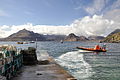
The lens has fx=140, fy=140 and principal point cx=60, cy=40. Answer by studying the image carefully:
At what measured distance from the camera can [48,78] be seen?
10289 millimetres

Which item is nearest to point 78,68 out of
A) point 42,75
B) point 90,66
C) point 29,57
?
point 90,66

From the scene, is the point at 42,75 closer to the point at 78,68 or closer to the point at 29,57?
the point at 29,57

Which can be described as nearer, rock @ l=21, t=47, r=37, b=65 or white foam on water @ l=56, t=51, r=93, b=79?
rock @ l=21, t=47, r=37, b=65

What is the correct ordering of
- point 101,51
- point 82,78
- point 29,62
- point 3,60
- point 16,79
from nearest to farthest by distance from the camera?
1. point 3,60
2. point 16,79
3. point 82,78
4. point 29,62
5. point 101,51

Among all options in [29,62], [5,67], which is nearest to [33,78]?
[5,67]

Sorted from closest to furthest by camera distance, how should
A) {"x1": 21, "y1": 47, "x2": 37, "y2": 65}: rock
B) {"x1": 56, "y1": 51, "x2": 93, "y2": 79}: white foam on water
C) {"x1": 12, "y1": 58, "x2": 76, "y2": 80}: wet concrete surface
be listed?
{"x1": 12, "y1": 58, "x2": 76, "y2": 80}: wet concrete surface → {"x1": 21, "y1": 47, "x2": 37, "y2": 65}: rock → {"x1": 56, "y1": 51, "x2": 93, "y2": 79}: white foam on water

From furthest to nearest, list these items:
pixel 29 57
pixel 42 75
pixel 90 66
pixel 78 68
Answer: pixel 90 66
pixel 78 68
pixel 29 57
pixel 42 75

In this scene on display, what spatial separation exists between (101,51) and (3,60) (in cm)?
5150

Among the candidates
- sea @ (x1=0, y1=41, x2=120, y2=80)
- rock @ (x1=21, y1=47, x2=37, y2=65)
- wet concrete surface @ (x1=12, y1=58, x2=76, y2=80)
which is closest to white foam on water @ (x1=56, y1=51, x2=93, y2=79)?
sea @ (x1=0, y1=41, x2=120, y2=80)

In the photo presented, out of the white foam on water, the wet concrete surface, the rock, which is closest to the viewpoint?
the wet concrete surface

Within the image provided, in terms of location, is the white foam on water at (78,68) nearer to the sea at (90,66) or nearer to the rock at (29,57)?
the sea at (90,66)

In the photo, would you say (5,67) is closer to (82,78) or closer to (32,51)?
(32,51)

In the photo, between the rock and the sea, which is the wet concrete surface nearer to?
the rock

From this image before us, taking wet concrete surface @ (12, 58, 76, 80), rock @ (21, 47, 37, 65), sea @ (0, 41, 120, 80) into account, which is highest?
rock @ (21, 47, 37, 65)
